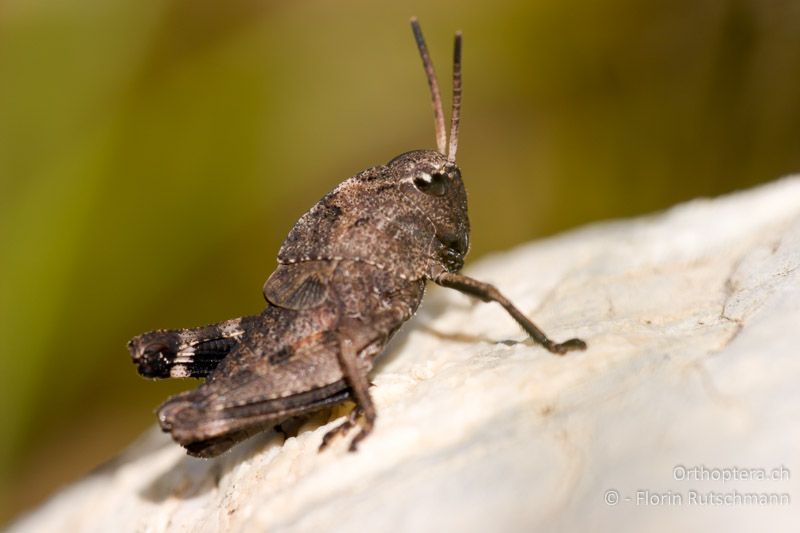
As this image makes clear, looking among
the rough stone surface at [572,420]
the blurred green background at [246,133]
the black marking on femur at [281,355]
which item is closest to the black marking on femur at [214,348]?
the black marking on femur at [281,355]

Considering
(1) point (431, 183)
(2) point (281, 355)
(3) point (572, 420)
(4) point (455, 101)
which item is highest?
(4) point (455, 101)

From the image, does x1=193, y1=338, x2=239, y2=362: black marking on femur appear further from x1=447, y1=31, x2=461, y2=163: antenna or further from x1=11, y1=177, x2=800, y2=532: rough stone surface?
x1=447, y1=31, x2=461, y2=163: antenna

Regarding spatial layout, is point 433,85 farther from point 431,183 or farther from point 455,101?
point 431,183

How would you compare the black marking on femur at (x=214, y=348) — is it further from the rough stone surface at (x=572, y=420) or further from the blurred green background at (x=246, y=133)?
the blurred green background at (x=246, y=133)

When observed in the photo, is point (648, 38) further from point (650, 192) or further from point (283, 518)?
point (283, 518)

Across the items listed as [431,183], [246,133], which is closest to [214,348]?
[431,183]

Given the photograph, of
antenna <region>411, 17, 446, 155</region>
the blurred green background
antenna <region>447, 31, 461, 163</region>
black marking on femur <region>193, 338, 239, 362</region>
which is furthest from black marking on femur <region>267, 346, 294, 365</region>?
the blurred green background

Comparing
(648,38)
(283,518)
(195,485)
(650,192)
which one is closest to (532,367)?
(283,518)
